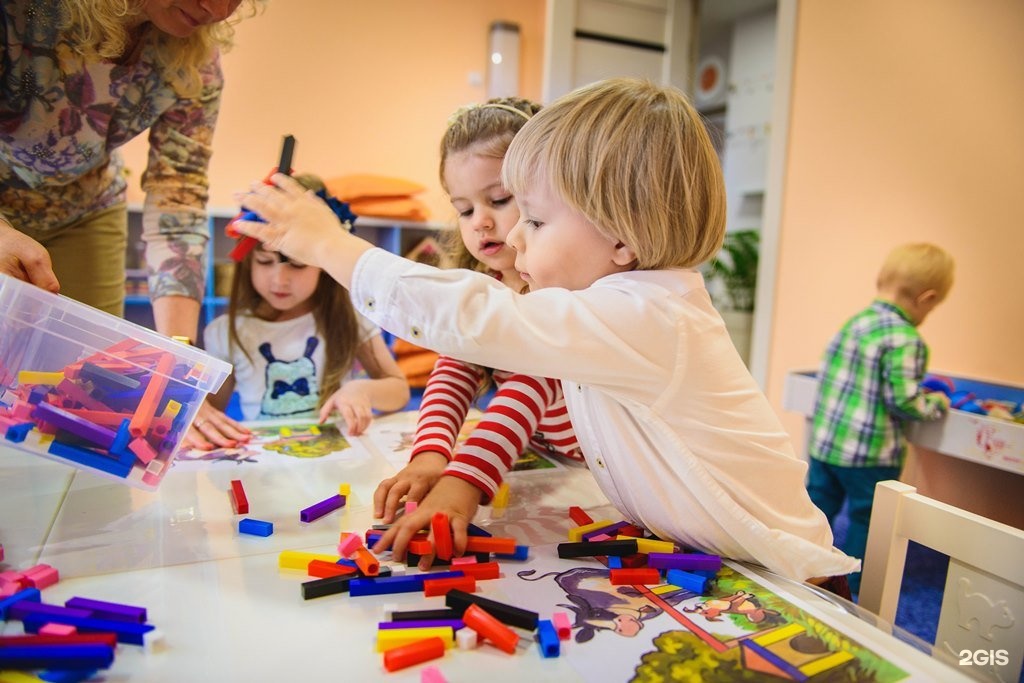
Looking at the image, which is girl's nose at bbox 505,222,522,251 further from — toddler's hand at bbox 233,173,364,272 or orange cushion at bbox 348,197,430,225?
orange cushion at bbox 348,197,430,225

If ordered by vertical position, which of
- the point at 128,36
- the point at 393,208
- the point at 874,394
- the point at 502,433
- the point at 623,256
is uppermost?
the point at 128,36

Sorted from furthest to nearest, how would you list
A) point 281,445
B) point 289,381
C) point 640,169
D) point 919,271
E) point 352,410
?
point 919,271
point 289,381
point 352,410
point 281,445
point 640,169

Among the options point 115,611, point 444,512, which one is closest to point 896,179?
point 444,512

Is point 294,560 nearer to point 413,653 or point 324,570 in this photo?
point 324,570

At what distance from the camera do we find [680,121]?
631 mm

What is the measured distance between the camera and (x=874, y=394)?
1.66 m

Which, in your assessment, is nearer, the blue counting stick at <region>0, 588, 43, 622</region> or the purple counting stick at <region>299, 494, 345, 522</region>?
the blue counting stick at <region>0, 588, 43, 622</region>

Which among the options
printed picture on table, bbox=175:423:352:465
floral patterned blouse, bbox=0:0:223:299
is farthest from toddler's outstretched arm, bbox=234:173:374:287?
floral patterned blouse, bbox=0:0:223:299

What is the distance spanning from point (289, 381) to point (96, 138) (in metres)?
0.69

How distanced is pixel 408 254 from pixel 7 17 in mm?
1391

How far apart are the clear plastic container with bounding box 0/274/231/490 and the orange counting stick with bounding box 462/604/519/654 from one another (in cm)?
32

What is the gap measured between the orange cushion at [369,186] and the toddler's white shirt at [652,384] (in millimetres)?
1241

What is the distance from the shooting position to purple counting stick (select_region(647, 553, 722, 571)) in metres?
0.55

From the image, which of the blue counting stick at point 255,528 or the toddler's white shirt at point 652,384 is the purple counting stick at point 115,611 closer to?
the blue counting stick at point 255,528
